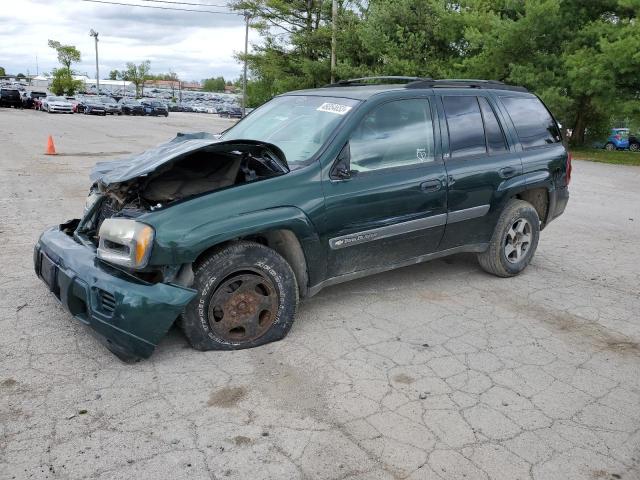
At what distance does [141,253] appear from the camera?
3.22 meters

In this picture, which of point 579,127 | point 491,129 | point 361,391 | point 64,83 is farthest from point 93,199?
point 64,83

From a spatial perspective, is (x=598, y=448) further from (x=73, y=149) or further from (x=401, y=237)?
(x=73, y=149)

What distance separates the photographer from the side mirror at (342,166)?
3.87 metres

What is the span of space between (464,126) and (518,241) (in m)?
1.29

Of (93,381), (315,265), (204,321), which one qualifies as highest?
(315,265)

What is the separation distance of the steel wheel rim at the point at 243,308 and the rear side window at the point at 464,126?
6.43 ft

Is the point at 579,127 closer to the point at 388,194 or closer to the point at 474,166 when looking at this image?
the point at 474,166

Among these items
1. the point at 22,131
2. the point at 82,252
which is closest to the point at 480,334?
the point at 82,252

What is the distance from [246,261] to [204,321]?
45 centimetres

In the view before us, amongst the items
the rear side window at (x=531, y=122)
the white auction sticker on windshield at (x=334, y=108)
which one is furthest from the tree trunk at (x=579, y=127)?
the white auction sticker on windshield at (x=334, y=108)

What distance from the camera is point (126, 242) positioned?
128 inches

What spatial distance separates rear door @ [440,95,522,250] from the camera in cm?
455

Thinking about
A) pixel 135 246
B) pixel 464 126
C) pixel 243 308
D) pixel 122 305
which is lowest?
pixel 243 308

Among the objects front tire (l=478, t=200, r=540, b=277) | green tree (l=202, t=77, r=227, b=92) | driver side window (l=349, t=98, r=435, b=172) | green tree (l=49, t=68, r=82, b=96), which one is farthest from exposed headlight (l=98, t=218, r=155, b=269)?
green tree (l=202, t=77, r=227, b=92)
